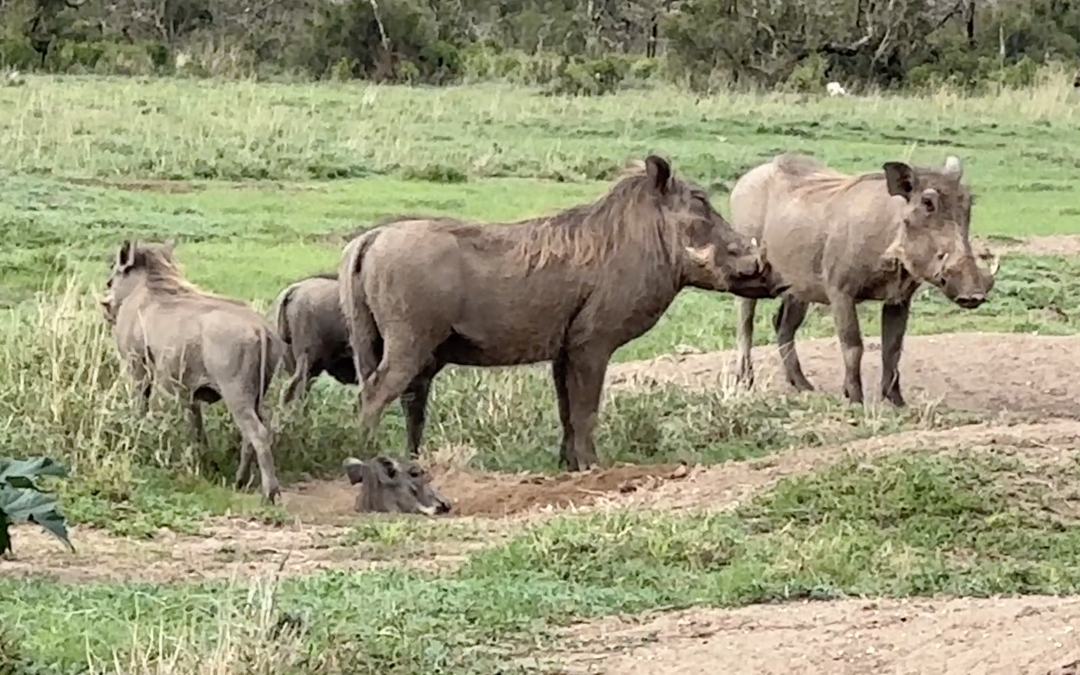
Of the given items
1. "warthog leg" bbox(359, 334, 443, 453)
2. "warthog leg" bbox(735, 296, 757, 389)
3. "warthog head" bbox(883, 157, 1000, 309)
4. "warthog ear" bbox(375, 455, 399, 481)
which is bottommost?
"warthog leg" bbox(735, 296, 757, 389)

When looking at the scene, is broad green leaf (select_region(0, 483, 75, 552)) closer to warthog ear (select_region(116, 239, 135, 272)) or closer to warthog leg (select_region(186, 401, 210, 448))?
warthog leg (select_region(186, 401, 210, 448))

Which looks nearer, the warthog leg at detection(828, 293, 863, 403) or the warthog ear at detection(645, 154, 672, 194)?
the warthog ear at detection(645, 154, 672, 194)

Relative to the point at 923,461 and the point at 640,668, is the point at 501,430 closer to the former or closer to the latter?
the point at 923,461

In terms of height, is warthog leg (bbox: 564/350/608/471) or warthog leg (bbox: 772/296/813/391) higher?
warthog leg (bbox: 564/350/608/471)

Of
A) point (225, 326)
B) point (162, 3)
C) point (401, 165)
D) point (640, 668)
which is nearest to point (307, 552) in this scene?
point (225, 326)

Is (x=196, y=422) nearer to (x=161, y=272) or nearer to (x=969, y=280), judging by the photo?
(x=161, y=272)

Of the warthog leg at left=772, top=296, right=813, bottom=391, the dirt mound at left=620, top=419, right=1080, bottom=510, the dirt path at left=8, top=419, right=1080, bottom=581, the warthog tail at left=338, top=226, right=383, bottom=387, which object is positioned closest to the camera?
the dirt path at left=8, top=419, right=1080, bottom=581

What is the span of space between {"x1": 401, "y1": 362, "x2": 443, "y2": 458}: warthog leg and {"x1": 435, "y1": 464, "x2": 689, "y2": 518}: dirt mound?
49cm

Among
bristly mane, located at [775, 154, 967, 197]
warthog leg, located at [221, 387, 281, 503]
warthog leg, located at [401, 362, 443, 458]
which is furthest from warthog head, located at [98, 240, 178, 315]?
bristly mane, located at [775, 154, 967, 197]

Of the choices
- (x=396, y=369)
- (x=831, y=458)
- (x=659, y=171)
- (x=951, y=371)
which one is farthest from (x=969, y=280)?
(x=396, y=369)

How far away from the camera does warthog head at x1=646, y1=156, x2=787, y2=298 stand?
378 inches

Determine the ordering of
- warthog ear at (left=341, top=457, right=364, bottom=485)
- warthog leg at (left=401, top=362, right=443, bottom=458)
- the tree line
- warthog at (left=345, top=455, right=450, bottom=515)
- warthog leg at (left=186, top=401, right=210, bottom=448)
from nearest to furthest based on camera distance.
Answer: warthog at (left=345, top=455, right=450, bottom=515), warthog ear at (left=341, top=457, right=364, bottom=485), warthog leg at (left=186, top=401, right=210, bottom=448), warthog leg at (left=401, top=362, right=443, bottom=458), the tree line

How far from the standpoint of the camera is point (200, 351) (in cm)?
848

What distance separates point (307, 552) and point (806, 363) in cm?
569
